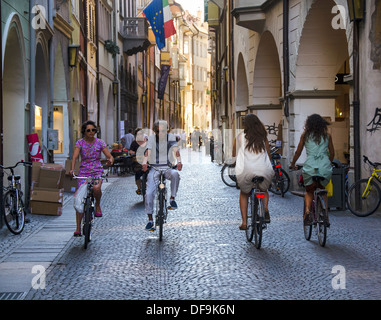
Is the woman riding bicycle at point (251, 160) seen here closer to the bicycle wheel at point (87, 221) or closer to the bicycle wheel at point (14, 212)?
the bicycle wheel at point (87, 221)

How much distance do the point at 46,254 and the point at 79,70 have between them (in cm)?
1686

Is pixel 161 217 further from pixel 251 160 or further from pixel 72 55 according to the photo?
pixel 72 55

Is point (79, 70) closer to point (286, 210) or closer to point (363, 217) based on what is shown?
point (286, 210)

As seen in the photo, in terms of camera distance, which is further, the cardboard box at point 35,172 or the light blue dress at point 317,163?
the cardboard box at point 35,172

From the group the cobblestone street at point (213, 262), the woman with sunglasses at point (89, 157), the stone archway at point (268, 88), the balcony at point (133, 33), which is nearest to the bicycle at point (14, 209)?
the cobblestone street at point (213, 262)

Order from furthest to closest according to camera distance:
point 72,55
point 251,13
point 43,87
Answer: point 251,13
point 72,55
point 43,87

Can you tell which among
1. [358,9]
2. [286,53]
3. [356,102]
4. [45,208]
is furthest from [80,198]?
[286,53]

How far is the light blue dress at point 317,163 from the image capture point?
9961 millimetres

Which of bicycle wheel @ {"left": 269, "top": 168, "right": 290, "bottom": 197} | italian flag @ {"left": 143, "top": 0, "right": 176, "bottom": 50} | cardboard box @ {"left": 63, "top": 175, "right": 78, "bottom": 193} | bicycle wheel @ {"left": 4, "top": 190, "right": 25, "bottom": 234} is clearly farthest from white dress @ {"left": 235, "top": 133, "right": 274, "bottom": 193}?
italian flag @ {"left": 143, "top": 0, "right": 176, "bottom": 50}

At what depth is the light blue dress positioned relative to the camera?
392 inches

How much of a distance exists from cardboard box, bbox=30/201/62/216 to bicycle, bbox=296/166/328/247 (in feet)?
17.4

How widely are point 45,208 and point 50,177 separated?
1.87ft

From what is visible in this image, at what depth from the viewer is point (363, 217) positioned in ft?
42.6

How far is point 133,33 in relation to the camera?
40.4 metres
